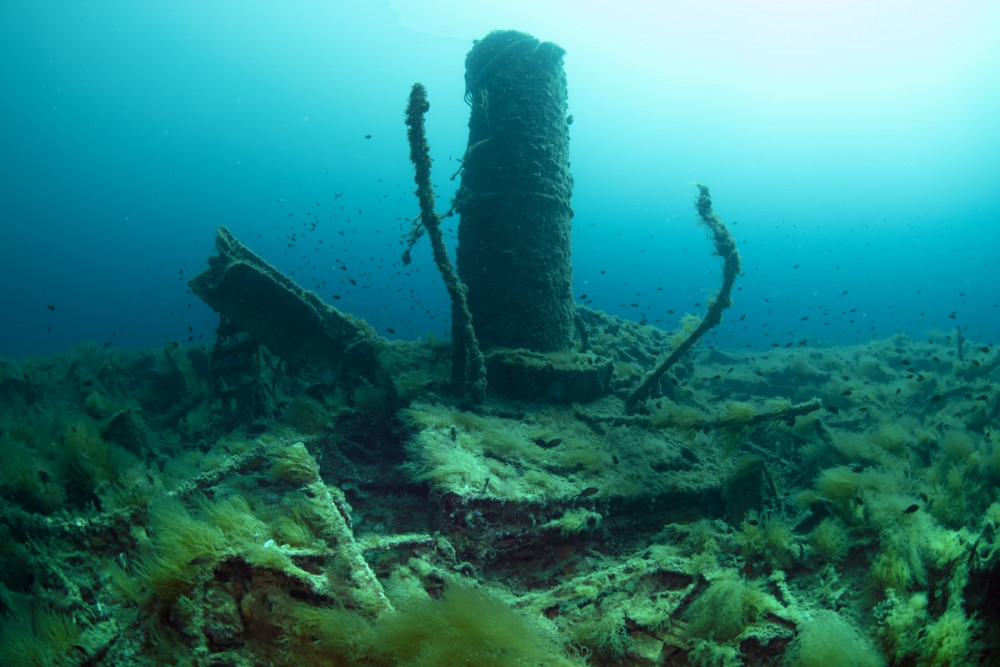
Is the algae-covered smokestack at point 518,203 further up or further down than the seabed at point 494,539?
further up

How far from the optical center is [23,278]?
144750mm

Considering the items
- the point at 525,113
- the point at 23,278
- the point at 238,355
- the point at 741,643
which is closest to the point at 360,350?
the point at 238,355

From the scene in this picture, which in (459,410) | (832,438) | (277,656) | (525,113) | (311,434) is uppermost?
(525,113)

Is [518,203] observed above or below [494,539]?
above

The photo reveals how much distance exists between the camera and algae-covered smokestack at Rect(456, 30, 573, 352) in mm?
→ 7875

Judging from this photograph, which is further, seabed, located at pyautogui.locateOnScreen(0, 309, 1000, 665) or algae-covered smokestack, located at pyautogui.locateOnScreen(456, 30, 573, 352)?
algae-covered smokestack, located at pyautogui.locateOnScreen(456, 30, 573, 352)

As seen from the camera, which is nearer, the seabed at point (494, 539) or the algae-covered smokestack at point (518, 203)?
the seabed at point (494, 539)

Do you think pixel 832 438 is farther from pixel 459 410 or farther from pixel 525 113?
pixel 525 113

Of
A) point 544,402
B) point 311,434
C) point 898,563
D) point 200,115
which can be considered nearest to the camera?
point 898,563

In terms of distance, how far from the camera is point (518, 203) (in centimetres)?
796

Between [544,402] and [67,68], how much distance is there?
13548 centimetres

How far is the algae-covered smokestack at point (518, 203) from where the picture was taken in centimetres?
788

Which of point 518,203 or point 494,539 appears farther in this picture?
point 518,203

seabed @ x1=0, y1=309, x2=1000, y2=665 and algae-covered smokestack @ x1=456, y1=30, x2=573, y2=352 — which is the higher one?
algae-covered smokestack @ x1=456, y1=30, x2=573, y2=352
